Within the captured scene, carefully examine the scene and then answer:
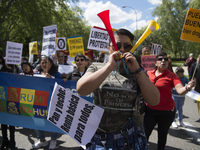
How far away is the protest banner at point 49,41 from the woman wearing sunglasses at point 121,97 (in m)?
3.79

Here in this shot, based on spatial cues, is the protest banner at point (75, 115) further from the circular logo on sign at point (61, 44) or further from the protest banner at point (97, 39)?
the circular logo on sign at point (61, 44)

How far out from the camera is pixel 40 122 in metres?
3.34

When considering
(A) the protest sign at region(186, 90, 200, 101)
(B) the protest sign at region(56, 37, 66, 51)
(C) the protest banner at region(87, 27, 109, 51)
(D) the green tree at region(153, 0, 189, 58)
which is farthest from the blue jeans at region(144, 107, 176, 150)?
(D) the green tree at region(153, 0, 189, 58)

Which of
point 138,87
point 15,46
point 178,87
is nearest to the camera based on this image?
point 138,87

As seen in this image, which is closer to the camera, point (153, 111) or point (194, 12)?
point (153, 111)

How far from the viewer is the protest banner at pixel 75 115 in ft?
5.30

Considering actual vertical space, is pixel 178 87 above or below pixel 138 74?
below

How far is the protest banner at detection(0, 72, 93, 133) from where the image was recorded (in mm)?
3350

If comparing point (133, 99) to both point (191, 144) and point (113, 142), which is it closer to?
point (113, 142)

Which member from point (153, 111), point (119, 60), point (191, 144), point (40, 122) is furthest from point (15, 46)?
point (191, 144)

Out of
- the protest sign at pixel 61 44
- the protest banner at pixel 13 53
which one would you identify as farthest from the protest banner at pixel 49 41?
the protest sign at pixel 61 44

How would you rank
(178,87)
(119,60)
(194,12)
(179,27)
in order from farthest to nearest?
(179,27)
(194,12)
(178,87)
(119,60)

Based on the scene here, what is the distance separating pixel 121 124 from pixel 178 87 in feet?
5.47

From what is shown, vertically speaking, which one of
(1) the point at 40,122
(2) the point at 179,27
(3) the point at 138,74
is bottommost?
(1) the point at 40,122
